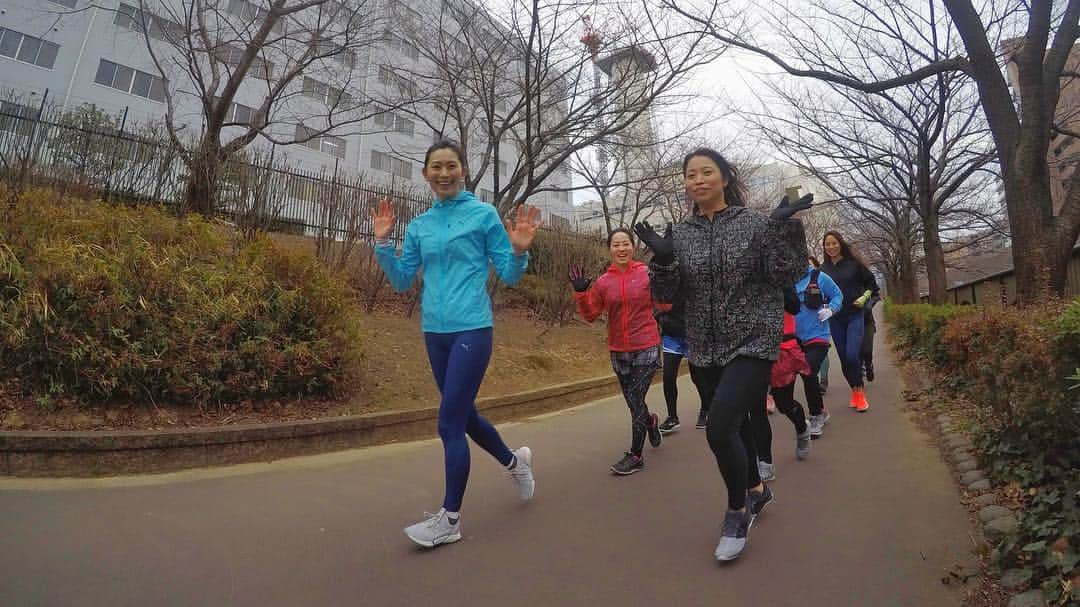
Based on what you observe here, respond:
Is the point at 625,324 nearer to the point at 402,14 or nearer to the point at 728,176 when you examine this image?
the point at 728,176

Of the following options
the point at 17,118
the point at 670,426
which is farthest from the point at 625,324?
the point at 17,118

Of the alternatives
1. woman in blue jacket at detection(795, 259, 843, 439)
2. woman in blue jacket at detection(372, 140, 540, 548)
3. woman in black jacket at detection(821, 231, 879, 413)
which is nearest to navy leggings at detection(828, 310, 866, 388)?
woman in black jacket at detection(821, 231, 879, 413)

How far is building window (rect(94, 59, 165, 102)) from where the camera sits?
22922 millimetres

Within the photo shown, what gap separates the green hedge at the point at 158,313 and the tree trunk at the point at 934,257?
59.0 feet

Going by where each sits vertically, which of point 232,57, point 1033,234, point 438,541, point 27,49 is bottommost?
point 438,541

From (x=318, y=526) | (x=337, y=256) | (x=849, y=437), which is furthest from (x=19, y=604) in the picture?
(x=337, y=256)

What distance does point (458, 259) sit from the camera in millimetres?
2695

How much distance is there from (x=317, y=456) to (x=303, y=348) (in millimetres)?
893

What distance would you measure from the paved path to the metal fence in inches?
184

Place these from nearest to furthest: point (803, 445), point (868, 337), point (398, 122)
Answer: point (803, 445)
point (868, 337)
point (398, 122)

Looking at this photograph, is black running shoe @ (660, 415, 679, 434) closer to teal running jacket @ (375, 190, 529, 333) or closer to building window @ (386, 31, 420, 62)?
teal running jacket @ (375, 190, 529, 333)

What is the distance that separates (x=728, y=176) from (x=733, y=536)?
5.42 ft

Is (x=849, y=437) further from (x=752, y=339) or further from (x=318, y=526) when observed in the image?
(x=318, y=526)

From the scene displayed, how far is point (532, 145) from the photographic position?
926 cm
